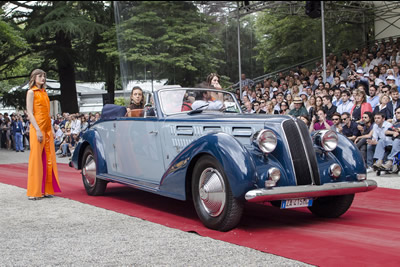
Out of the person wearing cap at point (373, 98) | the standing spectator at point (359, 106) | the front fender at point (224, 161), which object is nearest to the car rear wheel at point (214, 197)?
the front fender at point (224, 161)

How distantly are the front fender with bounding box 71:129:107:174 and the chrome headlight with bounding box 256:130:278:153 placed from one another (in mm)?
3641

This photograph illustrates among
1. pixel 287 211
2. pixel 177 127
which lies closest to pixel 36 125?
pixel 177 127

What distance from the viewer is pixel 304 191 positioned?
17.9 feet

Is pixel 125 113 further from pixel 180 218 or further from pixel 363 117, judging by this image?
pixel 363 117

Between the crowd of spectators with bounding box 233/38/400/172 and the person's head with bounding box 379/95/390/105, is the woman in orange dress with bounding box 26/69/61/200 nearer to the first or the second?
the crowd of spectators with bounding box 233/38/400/172

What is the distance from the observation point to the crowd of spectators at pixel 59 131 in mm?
21859

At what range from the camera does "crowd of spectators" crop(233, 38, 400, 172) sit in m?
11.3

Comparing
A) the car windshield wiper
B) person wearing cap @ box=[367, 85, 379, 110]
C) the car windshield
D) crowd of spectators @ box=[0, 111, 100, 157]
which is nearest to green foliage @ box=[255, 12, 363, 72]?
crowd of spectators @ box=[0, 111, 100, 157]

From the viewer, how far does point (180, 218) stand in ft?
21.4

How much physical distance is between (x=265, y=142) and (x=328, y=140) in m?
0.99

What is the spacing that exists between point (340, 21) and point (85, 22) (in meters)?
13.4

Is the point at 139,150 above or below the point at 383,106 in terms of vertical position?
below

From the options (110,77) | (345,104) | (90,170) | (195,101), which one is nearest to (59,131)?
(110,77)

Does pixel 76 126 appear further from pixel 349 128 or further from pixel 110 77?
pixel 349 128
